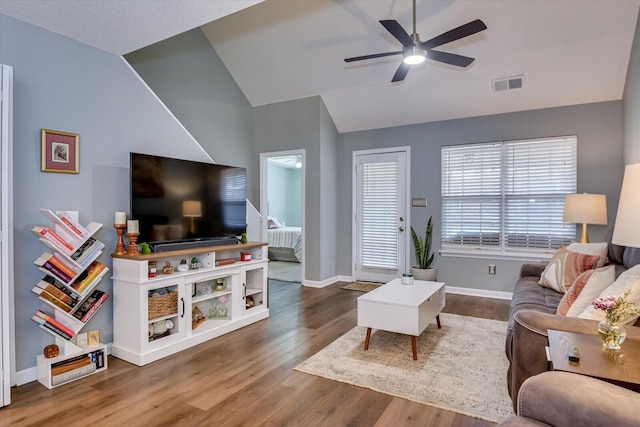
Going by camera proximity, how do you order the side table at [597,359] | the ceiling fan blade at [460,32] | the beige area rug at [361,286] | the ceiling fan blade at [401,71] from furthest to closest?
the beige area rug at [361,286] → the ceiling fan blade at [401,71] → the ceiling fan blade at [460,32] → the side table at [597,359]

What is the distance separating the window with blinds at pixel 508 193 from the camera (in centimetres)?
456

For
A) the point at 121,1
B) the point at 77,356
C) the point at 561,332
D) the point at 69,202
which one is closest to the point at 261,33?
the point at 121,1

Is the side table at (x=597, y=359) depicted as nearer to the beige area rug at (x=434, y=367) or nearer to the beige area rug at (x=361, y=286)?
the beige area rug at (x=434, y=367)

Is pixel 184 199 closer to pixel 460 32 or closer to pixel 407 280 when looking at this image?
pixel 407 280

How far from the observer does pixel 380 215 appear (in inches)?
226

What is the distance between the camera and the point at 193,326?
11.0 ft

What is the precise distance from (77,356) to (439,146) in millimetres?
4760

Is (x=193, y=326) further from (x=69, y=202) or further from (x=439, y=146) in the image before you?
(x=439, y=146)

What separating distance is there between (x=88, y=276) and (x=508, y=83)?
4.72 metres

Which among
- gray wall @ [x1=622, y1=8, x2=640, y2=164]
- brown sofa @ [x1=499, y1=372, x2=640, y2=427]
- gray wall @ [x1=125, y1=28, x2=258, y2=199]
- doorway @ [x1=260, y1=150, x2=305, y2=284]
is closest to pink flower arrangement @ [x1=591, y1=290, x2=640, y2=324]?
brown sofa @ [x1=499, y1=372, x2=640, y2=427]

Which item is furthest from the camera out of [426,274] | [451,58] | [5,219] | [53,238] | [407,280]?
[426,274]

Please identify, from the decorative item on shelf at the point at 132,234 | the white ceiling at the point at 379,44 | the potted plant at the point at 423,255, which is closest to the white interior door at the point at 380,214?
the potted plant at the point at 423,255

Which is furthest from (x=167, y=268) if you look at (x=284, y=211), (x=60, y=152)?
(x=284, y=211)

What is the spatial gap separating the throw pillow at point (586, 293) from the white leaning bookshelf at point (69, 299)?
124 inches
